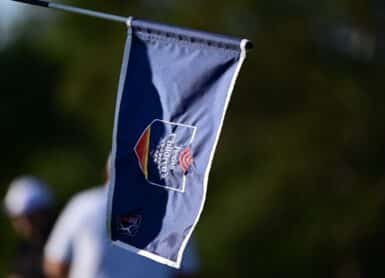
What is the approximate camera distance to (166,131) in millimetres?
6152

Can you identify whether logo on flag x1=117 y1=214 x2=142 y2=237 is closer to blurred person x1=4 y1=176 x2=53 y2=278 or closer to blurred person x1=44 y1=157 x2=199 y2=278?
blurred person x1=44 y1=157 x2=199 y2=278

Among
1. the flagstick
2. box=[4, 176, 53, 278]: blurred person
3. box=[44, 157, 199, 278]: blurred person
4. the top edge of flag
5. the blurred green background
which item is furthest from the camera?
the blurred green background

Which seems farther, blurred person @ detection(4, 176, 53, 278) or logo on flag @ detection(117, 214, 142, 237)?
blurred person @ detection(4, 176, 53, 278)

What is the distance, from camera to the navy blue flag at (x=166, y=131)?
5.99 metres

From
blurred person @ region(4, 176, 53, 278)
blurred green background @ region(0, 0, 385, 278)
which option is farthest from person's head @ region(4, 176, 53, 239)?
blurred green background @ region(0, 0, 385, 278)

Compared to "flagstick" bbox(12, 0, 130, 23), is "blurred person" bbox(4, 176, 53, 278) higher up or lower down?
lower down

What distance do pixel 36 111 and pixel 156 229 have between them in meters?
21.7

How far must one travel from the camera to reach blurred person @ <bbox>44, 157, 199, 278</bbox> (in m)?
8.09

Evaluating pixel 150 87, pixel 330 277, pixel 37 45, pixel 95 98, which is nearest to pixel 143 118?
pixel 150 87

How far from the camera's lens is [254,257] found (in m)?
17.9

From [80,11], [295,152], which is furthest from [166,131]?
[295,152]

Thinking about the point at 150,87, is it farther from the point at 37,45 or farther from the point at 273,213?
the point at 37,45

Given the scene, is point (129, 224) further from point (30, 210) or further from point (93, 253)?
point (30, 210)

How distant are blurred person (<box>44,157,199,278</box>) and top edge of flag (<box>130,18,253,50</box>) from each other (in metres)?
1.80
